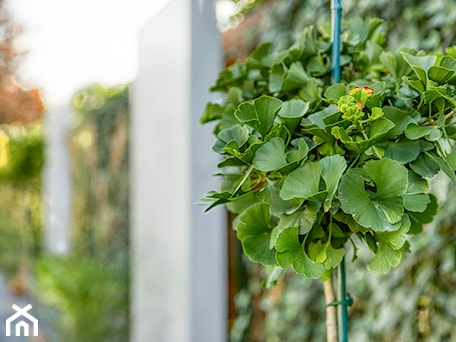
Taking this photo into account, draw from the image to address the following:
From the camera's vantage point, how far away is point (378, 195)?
69 cm

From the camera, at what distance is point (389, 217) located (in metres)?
0.67

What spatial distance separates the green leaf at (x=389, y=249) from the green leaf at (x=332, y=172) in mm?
87

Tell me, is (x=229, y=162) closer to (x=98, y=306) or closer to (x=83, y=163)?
(x=98, y=306)

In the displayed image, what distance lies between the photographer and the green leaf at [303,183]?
0.70 meters

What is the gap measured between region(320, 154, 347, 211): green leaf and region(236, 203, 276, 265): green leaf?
0.39ft

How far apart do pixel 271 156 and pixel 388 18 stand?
3.97 feet

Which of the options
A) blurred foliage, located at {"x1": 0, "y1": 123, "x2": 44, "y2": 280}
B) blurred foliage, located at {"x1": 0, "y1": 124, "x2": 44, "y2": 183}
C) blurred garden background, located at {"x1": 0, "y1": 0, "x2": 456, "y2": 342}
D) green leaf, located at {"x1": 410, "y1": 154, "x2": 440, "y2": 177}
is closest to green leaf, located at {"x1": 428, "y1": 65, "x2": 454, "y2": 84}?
green leaf, located at {"x1": 410, "y1": 154, "x2": 440, "y2": 177}

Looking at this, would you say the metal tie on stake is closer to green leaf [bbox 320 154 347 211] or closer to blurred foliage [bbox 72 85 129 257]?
green leaf [bbox 320 154 347 211]

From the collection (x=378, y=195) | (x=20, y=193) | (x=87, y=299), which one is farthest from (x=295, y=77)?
(x=20, y=193)

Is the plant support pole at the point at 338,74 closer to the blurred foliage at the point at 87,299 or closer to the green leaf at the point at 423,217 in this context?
the green leaf at the point at 423,217

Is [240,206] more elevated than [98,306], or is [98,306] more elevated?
[240,206]

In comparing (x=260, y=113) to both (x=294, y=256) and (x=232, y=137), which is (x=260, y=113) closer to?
(x=232, y=137)

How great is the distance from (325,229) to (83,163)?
11.8ft

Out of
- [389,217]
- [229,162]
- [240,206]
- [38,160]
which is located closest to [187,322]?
[240,206]
